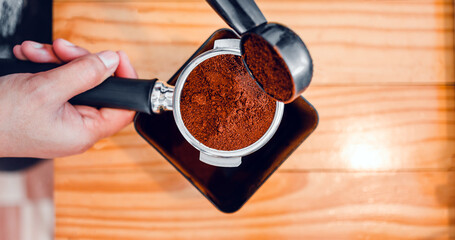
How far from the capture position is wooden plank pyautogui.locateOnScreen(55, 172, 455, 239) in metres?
0.45

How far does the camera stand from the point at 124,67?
1.39ft

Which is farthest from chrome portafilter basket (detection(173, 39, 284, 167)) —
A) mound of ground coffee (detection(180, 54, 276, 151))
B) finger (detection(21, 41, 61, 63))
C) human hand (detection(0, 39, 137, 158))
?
finger (detection(21, 41, 61, 63))

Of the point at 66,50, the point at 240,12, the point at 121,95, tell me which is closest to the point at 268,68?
the point at 240,12

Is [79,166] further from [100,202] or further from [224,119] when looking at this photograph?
[224,119]

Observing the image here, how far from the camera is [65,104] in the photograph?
390 millimetres

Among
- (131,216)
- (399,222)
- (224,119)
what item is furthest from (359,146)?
(131,216)

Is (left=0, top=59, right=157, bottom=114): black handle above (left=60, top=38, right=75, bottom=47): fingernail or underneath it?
underneath

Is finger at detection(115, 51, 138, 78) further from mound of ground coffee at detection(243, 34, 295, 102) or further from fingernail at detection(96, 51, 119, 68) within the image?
mound of ground coffee at detection(243, 34, 295, 102)

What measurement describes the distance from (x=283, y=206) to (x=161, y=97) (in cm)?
24

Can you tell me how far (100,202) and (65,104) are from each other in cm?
16

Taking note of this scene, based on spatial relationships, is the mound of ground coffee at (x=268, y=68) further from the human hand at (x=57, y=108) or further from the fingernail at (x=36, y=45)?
the fingernail at (x=36, y=45)

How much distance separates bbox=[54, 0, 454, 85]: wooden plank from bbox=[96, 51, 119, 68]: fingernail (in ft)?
0.21

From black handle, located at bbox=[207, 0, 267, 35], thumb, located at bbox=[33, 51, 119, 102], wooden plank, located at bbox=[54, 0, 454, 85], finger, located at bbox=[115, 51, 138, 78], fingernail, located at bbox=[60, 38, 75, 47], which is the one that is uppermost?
fingernail, located at bbox=[60, 38, 75, 47]

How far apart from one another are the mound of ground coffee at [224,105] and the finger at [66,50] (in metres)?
0.20
